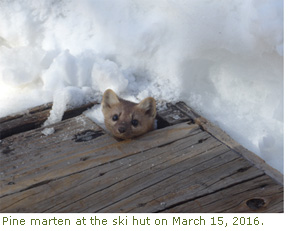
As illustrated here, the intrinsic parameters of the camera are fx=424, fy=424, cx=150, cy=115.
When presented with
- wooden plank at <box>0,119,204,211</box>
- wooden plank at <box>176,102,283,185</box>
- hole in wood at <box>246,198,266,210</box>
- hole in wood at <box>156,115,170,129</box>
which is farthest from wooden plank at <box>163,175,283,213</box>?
hole in wood at <box>156,115,170,129</box>

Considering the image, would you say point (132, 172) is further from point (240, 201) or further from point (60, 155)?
point (240, 201)

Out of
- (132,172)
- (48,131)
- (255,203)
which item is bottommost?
(255,203)

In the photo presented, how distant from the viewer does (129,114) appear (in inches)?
150

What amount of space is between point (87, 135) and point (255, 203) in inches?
60.9

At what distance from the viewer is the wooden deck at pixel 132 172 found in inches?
114

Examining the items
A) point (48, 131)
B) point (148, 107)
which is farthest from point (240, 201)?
point (48, 131)

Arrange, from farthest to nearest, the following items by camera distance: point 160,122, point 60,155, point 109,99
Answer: point 160,122
point 109,99
point 60,155

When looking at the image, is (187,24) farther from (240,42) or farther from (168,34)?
(240,42)

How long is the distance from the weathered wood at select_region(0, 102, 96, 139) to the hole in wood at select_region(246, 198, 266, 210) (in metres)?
1.95

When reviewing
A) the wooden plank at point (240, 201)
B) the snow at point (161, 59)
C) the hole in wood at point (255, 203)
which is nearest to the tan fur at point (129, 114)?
the snow at point (161, 59)

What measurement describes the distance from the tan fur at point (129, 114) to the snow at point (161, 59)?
1.02ft

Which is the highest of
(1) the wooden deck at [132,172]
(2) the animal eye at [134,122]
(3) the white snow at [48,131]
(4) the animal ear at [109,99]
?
(4) the animal ear at [109,99]

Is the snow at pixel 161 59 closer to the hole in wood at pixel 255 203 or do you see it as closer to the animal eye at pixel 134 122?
the animal eye at pixel 134 122
